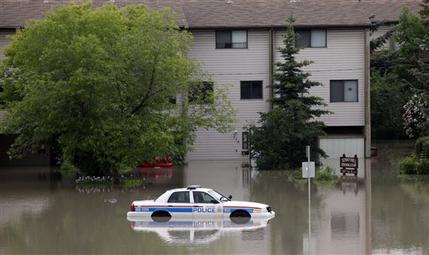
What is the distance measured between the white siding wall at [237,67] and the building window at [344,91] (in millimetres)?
4188

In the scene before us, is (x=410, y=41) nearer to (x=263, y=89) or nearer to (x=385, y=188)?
(x=263, y=89)

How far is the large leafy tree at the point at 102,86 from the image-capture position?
38.2 metres

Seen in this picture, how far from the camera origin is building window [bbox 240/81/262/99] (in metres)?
54.4

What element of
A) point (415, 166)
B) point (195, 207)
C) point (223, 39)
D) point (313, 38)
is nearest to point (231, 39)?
point (223, 39)

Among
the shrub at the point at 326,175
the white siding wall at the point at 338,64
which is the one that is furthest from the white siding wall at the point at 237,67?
the shrub at the point at 326,175

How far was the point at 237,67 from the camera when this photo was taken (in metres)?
54.2

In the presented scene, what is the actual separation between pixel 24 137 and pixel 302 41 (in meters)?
Result: 20.0

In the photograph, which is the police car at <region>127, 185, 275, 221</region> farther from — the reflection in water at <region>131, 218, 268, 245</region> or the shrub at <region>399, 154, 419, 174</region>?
the shrub at <region>399, 154, 419, 174</region>

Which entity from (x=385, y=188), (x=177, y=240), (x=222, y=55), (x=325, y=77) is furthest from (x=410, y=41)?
(x=177, y=240)

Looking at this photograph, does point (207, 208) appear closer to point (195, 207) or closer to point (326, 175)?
point (195, 207)

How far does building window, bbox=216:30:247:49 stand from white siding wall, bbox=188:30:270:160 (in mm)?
258

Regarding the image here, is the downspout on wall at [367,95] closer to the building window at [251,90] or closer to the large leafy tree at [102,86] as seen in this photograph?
the building window at [251,90]

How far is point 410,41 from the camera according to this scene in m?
61.1

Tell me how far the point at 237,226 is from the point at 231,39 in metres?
29.0
